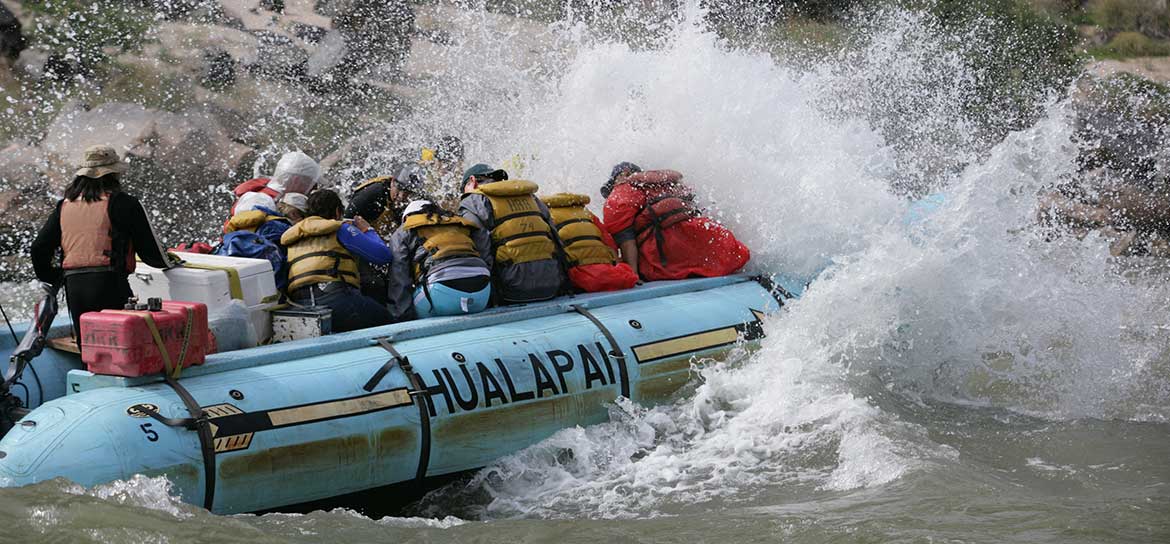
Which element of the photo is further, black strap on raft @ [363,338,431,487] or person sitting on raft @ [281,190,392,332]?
person sitting on raft @ [281,190,392,332]

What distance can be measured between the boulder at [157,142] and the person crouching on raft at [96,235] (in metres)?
10.5

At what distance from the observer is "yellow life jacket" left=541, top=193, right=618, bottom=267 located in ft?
25.0

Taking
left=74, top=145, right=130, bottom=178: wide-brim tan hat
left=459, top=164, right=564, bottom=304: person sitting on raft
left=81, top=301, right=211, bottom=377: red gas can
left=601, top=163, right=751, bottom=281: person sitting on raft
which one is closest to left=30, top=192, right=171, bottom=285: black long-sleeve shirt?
left=74, top=145, right=130, bottom=178: wide-brim tan hat

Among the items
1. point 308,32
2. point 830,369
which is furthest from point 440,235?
point 308,32

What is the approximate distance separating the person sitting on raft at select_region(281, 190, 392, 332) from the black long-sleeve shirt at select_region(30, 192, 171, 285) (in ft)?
2.71

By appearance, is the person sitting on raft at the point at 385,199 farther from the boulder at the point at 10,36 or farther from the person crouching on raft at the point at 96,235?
the boulder at the point at 10,36

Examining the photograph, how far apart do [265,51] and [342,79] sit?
45.6 inches

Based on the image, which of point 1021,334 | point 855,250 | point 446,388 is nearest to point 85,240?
point 446,388

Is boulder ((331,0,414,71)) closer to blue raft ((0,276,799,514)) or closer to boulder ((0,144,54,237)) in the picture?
boulder ((0,144,54,237))

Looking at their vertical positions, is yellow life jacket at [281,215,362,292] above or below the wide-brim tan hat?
below

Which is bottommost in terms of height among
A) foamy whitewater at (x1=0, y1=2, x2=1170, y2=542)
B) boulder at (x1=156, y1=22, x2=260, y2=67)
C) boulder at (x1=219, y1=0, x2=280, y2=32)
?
foamy whitewater at (x1=0, y1=2, x2=1170, y2=542)

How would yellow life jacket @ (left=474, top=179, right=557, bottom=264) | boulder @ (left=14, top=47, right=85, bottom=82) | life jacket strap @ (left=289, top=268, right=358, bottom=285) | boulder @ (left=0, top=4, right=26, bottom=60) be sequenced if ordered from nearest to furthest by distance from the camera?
life jacket strap @ (left=289, top=268, right=358, bottom=285)
yellow life jacket @ (left=474, top=179, right=557, bottom=264)
boulder @ (left=0, top=4, right=26, bottom=60)
boulder @ (left=14, top=47, right=85, bottom=82)

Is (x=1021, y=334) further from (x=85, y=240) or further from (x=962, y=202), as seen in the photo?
(x=85, y=240)

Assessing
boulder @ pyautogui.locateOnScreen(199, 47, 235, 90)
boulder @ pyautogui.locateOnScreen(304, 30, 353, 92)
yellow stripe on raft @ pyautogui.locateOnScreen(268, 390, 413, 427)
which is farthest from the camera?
boulder @ pyautogui.locateOnScreen(304, 30, 353, 92)
